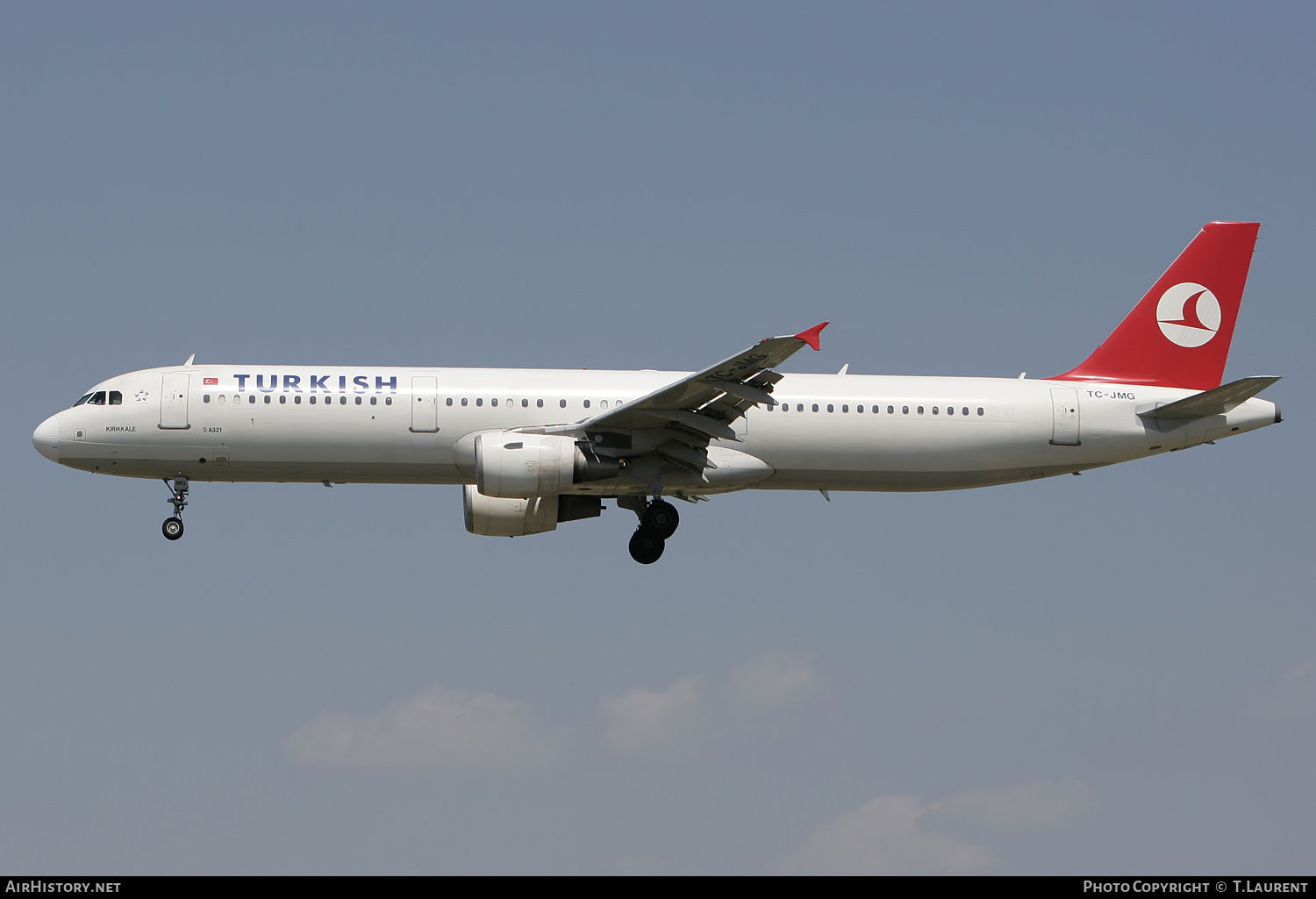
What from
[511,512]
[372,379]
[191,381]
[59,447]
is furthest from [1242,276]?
[59,447]

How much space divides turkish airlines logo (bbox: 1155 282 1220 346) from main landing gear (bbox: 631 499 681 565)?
42.9 feet

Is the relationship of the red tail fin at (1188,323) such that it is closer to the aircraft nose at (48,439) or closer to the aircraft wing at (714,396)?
the aircraft wing at (714,396)

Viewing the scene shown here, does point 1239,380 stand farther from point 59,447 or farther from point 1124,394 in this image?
point 59,447

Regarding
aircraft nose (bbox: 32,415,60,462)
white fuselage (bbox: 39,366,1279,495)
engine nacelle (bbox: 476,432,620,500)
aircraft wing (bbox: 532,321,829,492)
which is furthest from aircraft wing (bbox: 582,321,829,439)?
aircraft nose (bbox: 32,415,60,462)

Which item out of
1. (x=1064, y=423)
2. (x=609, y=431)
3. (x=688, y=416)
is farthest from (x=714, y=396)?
(x=1064, y=423)

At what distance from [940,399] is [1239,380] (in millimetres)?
6344

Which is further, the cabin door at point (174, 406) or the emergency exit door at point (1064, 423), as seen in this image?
the emergency exit door at point (1064, 423)

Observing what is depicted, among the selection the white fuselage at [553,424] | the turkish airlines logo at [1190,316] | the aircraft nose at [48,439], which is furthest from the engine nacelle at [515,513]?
the turkish airlines logo at [1190,316]

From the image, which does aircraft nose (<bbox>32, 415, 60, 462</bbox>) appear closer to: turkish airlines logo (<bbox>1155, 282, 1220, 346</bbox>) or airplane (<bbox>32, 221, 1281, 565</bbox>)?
airplane (<bbox>32, 221, 1281, 565</bbox>)

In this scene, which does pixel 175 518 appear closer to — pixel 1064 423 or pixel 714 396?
pixel 714 396

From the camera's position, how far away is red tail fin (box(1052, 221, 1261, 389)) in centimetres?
3756

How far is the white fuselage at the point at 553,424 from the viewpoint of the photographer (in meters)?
33.3

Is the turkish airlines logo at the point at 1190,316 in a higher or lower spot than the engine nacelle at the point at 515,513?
higher

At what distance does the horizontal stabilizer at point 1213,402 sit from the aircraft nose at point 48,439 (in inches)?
949
